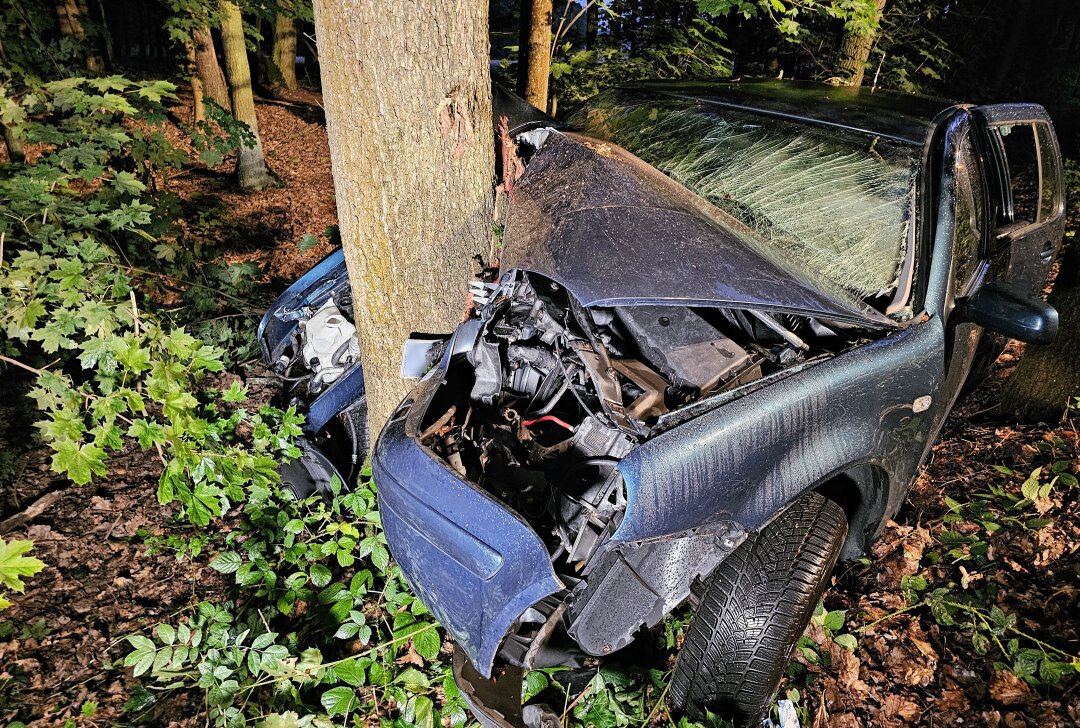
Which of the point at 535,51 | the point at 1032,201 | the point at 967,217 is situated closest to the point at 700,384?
the point at 967,217

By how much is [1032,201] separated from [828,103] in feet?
4.33

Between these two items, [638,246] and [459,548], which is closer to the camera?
[459,548]

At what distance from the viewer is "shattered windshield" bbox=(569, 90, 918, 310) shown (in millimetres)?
2146

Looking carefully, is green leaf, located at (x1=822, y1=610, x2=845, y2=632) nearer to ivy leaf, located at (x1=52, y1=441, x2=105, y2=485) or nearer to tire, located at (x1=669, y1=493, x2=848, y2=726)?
tire, located at (x1=669, y1=493, x2=848, y2=726)

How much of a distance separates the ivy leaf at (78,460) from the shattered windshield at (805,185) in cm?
248

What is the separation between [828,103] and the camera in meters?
2.69

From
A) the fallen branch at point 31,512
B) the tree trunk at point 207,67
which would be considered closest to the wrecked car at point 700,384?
the fallen branch at point 31,512

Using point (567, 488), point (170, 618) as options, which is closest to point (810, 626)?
point (567, 488)

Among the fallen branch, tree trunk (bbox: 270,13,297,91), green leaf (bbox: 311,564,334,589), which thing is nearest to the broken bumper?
green leaf (bbox: 311,564,334,589)

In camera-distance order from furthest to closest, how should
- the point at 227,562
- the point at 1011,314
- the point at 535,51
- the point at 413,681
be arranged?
the point at 535,51 < the point at 227,562 < the point at 413,681 < the point at 1011,314

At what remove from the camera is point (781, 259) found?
2131 millimetres

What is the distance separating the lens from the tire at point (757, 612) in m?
1.92

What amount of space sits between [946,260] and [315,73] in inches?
562

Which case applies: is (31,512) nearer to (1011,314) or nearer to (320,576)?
(320,576)
